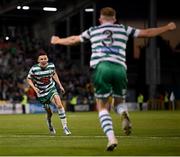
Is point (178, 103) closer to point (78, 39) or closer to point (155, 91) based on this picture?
point (155, 91)

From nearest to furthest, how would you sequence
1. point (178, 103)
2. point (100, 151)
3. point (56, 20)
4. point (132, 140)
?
point (100, 151) → point (132, 140) → point (178, 103) → point (56, 20)

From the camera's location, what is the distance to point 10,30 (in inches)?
2373

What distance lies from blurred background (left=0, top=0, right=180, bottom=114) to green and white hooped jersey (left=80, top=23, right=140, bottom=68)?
1352 inches

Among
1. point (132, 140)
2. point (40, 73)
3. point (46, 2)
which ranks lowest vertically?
point (132, 140)

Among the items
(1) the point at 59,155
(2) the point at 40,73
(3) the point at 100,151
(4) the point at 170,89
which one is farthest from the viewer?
(4) the point at 170,89

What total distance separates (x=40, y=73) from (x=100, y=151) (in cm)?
679

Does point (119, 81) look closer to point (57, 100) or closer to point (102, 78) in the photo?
point (102, 78)

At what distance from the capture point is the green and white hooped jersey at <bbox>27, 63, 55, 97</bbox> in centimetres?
1805

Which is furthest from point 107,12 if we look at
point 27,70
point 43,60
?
point 27,70

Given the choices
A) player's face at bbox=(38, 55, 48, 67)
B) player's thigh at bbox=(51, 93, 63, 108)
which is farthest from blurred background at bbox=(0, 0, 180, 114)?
player's face at bbox=(38, 55, 48, 67)

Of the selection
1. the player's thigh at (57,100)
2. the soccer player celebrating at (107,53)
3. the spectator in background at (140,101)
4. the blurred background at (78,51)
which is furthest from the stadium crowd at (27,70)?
the soccer player celebrating at (107,53)

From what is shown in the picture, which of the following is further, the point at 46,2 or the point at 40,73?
the point at 46,2

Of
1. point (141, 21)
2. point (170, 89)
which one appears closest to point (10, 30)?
point (141, 21)

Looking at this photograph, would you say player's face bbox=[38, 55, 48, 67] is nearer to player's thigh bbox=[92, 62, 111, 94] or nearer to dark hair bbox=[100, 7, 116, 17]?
player's thigh bbox=[92, 62, 111, 94]
